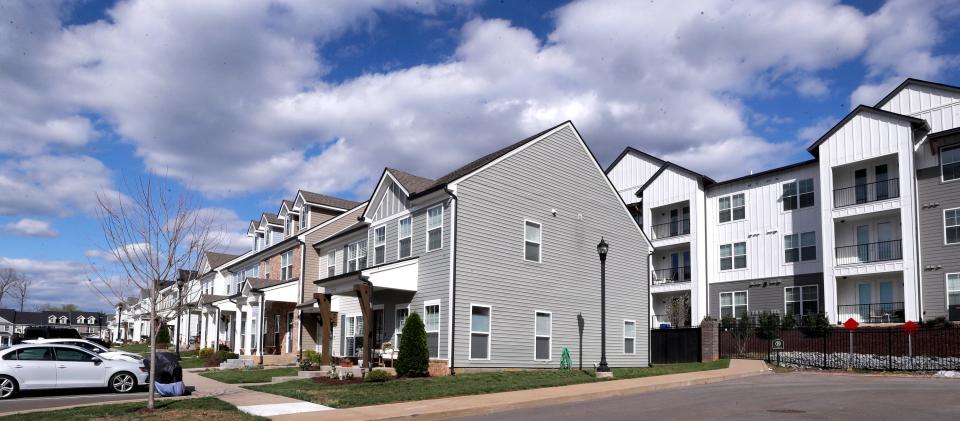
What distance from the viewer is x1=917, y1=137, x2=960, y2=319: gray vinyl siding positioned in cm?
3219

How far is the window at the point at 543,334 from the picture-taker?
26984mm

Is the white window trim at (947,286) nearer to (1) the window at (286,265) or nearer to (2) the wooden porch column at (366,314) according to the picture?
(2) the wooden porch column at (366,314)

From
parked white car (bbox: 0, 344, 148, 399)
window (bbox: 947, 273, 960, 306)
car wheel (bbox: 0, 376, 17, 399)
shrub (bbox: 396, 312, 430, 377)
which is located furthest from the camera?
window (bbox: 947, 273, 960, 306)

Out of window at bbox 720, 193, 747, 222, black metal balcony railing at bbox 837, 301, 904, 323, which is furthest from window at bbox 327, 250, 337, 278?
black metal balcony railing at bbox 837, 301, 904, 323

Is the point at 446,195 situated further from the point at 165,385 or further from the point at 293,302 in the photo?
the point at 293,302

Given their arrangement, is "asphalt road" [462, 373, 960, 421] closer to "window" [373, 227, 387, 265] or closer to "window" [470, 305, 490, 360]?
"window" [470, 305, 490, 360]

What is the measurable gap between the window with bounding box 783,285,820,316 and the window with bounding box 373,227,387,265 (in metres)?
21.1

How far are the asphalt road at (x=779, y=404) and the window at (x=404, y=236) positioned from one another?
1134 cm

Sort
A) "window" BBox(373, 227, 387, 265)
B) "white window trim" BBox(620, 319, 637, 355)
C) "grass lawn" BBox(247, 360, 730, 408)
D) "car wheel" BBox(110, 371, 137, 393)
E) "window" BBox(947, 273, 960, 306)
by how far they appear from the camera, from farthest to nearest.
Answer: "window" BBox(947, 273, 960, 306), "white window trim" BBox(620, 319, 637, 355), "window" BBox(373, 227, 387, 265), "car wheel" BBox(110, 371, 137, 393), "grass lawn" BBox(247, 360, 730, 408)

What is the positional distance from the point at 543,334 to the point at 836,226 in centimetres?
1861

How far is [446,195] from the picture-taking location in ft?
82.7

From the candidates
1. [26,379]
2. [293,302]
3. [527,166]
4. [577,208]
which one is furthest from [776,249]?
[26,379]

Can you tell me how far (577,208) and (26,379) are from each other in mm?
18986

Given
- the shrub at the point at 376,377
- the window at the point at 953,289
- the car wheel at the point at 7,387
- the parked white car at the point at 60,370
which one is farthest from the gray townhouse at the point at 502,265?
the window at the point at 953,289
